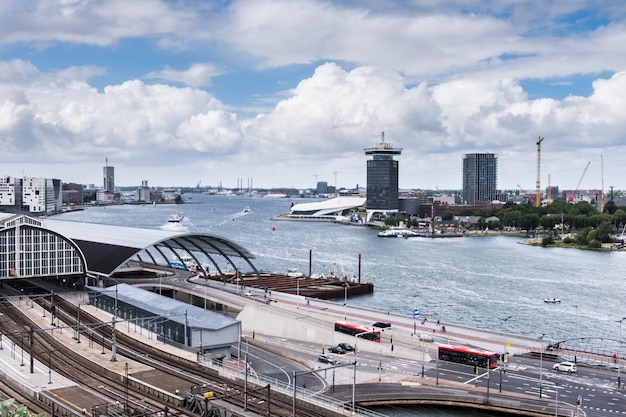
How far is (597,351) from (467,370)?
1160cm

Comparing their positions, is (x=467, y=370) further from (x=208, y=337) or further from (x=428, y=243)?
(x=428, y=243)

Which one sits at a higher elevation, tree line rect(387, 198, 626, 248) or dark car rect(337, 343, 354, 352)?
tree line rect(387, 198, 626, 248)

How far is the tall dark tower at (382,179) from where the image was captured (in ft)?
600

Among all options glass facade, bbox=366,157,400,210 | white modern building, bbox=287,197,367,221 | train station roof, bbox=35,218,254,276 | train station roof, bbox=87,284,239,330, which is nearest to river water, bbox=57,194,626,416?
train station roof, bbox=87,284,239,330

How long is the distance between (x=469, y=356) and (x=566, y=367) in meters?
4.63

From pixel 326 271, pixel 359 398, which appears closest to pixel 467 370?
pixel 359 398

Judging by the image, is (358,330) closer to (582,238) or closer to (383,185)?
(582,238)

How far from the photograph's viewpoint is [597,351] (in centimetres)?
3988

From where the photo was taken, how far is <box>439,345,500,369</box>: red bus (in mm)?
32781

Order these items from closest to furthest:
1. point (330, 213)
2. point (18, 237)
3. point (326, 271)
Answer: point (18, 237) → point (326, 271) → point (330, 213)

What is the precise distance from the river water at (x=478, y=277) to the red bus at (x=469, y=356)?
5.27 m

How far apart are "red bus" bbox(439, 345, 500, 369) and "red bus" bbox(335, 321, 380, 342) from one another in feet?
14.3

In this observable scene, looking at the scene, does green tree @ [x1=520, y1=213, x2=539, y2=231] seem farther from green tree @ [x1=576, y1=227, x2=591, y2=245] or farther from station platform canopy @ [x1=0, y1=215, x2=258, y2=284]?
station platform canopy @ [x1=0, y1=215, x2=258, y2=284]

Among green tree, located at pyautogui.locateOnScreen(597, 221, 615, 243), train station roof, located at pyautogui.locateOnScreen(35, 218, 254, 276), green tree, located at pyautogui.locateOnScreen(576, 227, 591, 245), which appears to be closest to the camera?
train station roof, located at pyautogui.locateOnScreen(35, 218, 254, 276)
